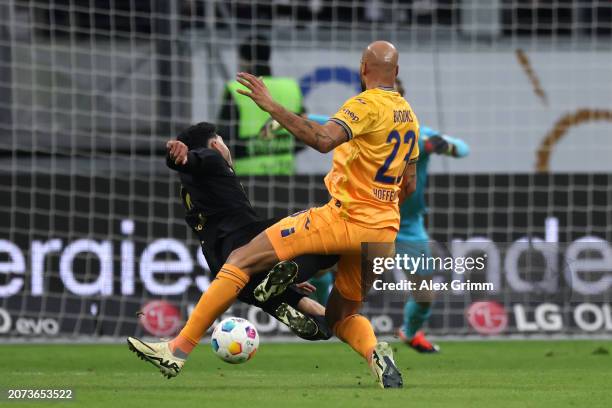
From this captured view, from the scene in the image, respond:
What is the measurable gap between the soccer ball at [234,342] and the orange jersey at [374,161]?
37.8 inches

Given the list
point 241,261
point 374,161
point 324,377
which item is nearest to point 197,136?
point 241,261

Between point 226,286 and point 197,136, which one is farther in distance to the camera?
point 197,136

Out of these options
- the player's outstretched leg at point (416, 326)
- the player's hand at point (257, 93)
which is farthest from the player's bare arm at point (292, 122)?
the player's outstretched leg at point (416, 326)

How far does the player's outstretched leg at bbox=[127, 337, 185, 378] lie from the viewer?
7.02 m

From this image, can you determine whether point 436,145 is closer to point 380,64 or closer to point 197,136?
point 197,136

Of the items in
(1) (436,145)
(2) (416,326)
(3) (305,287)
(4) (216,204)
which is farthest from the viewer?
(2) (416,326)

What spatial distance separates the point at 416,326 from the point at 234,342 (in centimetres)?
329

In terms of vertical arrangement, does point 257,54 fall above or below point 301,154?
above

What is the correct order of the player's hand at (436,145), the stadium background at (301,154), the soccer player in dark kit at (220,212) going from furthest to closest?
1. the stadium background at (301,154)
2. the player's hand at (436,145)
3. the soccer player in dark kit at (220,212)

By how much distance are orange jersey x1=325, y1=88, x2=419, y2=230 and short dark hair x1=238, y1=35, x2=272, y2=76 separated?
5.78 metres

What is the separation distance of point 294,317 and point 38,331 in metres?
4.94

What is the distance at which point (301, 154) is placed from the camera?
13.2 meters

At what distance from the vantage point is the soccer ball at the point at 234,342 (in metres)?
7.49

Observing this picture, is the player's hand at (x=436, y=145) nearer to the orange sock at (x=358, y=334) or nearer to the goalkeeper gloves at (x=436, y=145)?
the goalkeeper gloves at (x=436, y=145)
